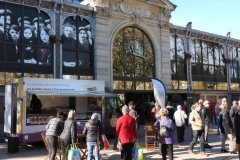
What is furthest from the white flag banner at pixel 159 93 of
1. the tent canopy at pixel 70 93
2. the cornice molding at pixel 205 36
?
the cornice molding at pixel 205 36

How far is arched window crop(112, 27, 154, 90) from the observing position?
19.1 m

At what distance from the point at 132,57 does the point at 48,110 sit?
781 centimetres

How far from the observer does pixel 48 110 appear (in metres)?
14.4

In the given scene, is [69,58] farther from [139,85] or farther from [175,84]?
[175,84]

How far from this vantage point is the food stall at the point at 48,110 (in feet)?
34.5

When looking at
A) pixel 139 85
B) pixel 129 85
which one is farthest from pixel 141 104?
pixel 129 85

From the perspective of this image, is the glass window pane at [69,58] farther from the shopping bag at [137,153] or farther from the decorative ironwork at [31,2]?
the shopping bag at [137,153]

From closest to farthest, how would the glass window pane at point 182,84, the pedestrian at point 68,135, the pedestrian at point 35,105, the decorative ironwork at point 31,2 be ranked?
the pedestrian at point 68,135
the pedestrian at point 35,105
the decorative ironwork at point 31,2
the glass window pane at point 182,84

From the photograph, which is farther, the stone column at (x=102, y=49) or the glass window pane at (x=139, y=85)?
the glass window pane at (x=139, y=85)

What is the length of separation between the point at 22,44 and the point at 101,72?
208 inches

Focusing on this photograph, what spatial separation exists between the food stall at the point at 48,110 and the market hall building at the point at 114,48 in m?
3.63

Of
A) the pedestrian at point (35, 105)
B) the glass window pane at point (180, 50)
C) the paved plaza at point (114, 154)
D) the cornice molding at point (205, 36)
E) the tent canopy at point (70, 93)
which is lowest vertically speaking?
the paved plaza at point (114, 154)

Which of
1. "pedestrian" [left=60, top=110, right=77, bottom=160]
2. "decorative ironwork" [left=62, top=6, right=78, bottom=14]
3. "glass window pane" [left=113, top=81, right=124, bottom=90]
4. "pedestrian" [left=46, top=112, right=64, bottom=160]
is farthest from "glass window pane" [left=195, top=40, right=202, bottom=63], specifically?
"pedestrian" [left=60, top=110, right=77, bottom=160]

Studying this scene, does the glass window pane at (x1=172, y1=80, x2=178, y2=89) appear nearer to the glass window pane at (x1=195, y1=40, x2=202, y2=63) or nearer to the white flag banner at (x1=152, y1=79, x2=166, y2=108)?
the glass window pane at (x1=195, y1=40, x2=202, y2=63)
